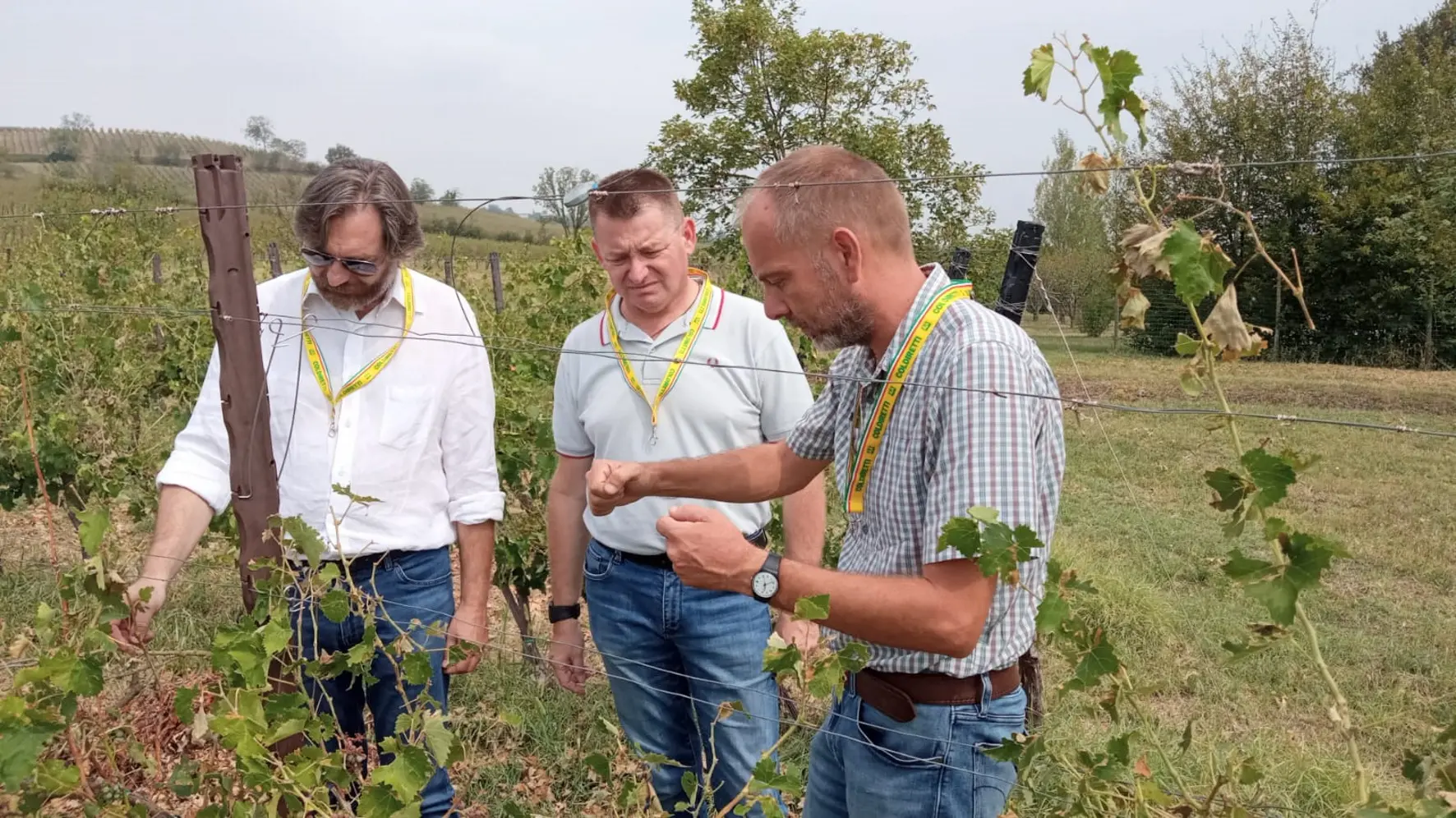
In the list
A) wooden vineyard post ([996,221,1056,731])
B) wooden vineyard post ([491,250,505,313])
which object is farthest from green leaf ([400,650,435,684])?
wooden vineyard post ([491,250,505,313])

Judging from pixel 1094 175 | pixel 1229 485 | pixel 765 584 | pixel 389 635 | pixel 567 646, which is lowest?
pixel 567 646

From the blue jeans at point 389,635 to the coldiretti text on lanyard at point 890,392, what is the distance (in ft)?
3.23

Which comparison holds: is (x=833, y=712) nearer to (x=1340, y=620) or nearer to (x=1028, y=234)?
(x=1028, y=234)

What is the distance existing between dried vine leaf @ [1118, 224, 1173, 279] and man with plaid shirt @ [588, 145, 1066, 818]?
9.2 inches

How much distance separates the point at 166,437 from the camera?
A: 581cm

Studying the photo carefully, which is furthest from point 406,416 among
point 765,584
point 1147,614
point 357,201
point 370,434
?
point 1147,614

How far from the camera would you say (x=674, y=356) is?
2447 mm

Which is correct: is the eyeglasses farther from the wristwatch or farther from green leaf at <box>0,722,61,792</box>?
the wristwatch

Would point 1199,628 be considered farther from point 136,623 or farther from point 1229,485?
point 136,623

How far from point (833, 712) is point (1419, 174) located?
2030 centimetres

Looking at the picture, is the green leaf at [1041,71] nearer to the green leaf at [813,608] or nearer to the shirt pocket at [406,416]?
the green leaf at [813,608]

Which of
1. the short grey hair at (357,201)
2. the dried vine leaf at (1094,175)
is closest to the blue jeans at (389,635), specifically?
the short grey hair at (357,201)

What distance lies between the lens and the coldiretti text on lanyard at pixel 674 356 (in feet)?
7.91

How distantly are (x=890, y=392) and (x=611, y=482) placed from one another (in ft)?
1.96
